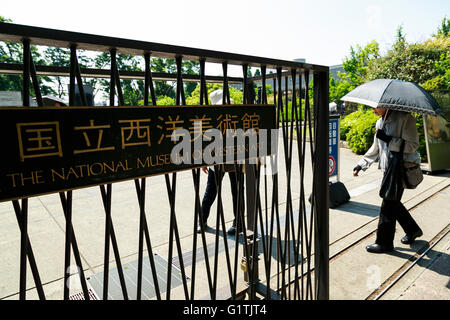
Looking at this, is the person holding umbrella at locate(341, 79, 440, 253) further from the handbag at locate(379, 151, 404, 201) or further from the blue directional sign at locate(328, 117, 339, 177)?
the blue directional sign at locate(328, 117, 339, 177)

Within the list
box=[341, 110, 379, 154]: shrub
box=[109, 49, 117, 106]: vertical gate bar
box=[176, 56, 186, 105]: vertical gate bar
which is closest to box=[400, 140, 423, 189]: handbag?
box=[176, 56, 186, 105]: vertical gate bar

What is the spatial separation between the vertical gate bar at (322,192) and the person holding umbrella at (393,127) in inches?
45.0

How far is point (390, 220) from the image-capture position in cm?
324

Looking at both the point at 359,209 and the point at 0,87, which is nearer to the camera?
the point at 359,209

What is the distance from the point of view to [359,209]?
15.4ft

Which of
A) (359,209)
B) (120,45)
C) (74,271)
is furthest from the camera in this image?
(359,209)

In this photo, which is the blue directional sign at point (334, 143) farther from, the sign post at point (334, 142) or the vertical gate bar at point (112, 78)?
the vertical gate bar at point (112, 78)

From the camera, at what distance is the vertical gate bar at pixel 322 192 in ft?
7.14

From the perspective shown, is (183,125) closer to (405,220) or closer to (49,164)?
(49,164)

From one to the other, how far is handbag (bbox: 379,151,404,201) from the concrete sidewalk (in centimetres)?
72

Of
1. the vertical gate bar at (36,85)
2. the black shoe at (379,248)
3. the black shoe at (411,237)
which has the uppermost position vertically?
the vertical gate bar at (36,85)

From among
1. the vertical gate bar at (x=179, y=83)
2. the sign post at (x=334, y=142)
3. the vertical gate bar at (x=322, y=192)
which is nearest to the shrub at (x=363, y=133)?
the sign post at (x=334, y=142)

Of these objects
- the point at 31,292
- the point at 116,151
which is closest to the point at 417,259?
the point at 116,151

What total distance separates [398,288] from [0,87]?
→ 23.6 m
